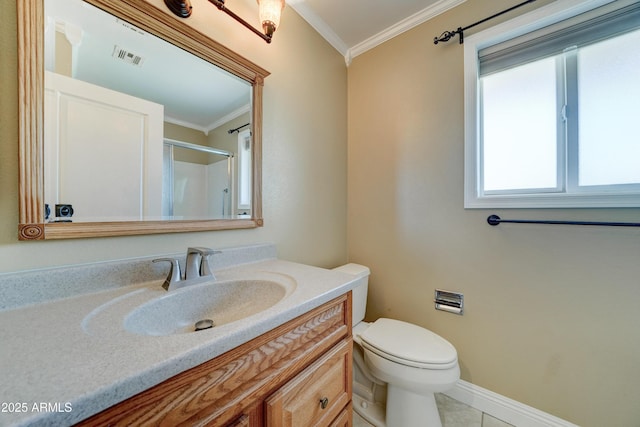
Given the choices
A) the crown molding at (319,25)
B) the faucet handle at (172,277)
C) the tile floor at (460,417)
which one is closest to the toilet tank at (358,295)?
the tile floor at (460,417)

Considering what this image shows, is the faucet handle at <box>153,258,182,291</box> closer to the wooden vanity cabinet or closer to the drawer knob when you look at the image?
the wooden vanity cabinet

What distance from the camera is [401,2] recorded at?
1341mm

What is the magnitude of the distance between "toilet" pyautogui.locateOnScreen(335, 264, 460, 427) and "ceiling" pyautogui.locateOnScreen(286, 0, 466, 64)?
1568mm

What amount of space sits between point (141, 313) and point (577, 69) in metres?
2.04

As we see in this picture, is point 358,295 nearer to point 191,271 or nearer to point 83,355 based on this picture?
point 191,271

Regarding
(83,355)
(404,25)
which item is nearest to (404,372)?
(83,355)

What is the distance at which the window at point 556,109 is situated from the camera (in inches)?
39.8

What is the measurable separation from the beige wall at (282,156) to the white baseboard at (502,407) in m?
1.03

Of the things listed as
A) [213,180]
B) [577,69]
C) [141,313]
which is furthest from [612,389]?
[213,180]

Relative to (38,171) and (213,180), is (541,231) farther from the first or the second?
(38,171)

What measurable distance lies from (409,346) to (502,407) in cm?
67

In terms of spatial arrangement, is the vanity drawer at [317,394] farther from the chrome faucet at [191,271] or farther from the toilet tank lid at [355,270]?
the toilet tank lid at [355,270]

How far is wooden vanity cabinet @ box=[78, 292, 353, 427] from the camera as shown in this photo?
1.28ft

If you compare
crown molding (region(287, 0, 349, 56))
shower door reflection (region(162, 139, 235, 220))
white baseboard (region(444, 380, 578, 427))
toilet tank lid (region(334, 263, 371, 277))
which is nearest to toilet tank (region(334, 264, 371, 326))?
toilet tank lid (region(334, 263, 371, 277))
